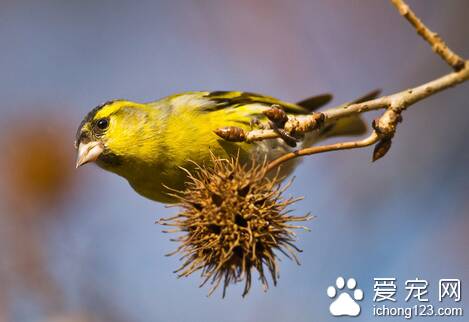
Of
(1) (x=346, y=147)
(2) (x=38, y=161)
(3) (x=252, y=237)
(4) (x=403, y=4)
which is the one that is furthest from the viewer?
(2) (x=38, y=161)

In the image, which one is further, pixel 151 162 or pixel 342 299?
pixel 342 299

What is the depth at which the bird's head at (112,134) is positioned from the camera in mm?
3967

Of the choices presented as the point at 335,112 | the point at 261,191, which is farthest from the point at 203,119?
the point at 335,112

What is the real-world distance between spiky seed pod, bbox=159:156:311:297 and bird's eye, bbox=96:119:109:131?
1.27m

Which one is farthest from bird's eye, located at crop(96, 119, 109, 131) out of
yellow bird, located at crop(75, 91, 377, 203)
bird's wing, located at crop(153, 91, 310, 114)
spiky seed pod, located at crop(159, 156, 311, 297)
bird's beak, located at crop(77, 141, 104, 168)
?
spiky seed pod, located at crop(159, 156, 311, 297)

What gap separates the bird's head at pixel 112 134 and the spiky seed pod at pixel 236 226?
40.7 inches

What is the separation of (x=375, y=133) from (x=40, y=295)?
3300mm

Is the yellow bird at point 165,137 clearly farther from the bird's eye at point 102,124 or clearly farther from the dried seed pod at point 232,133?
the dried seed pod at point 232,133

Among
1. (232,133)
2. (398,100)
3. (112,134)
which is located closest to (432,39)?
(398,100)

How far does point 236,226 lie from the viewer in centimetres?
292

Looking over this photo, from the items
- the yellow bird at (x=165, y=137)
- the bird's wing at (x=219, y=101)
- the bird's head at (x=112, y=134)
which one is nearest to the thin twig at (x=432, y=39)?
the yellow bird at (x=165, y=137)

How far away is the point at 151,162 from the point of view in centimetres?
391

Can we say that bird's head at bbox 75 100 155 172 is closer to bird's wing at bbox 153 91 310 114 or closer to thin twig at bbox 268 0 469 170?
bird's wing at bbox 153 91 310 114

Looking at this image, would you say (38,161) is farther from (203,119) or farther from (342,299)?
(342,299)
